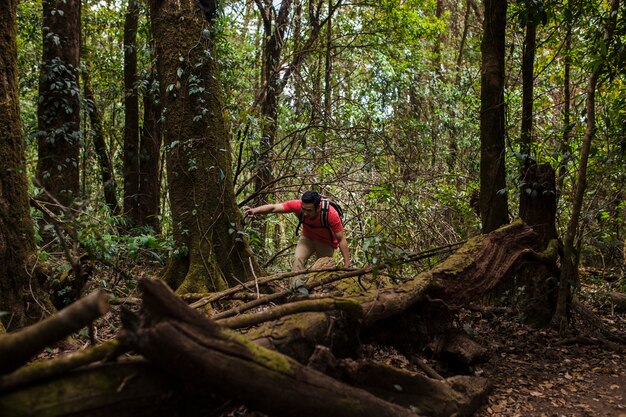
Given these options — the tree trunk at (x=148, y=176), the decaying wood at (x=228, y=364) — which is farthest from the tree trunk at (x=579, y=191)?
the tree trunk at (x=148, y=176)

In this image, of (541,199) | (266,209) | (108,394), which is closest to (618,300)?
(541,199)

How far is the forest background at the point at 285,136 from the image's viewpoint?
6.92 metres

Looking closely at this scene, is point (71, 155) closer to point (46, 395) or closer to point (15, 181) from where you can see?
point (15, 181)

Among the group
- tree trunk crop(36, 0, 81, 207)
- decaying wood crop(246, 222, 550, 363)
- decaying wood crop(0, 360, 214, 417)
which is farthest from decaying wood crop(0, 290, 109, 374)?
tree trunk crop(36, 0, 81, 207)

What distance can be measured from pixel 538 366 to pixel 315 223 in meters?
3.58

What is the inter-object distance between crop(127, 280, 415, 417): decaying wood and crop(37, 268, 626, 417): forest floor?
85cm

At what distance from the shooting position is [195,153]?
6.97 meters

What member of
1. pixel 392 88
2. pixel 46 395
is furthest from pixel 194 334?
pixel 392 88

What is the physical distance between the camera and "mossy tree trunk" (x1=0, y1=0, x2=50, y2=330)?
4.95m

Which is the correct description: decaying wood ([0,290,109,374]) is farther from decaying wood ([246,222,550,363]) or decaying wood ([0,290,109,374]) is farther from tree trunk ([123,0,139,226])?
tree trunk ([123,0,139,226])

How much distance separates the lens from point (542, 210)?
772 cm

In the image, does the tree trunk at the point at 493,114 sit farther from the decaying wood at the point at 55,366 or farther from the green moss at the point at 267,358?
the decaying wood at the point at 55,366

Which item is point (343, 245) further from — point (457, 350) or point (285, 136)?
point (285, 136)

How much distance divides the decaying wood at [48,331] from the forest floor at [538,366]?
150 centimetres
